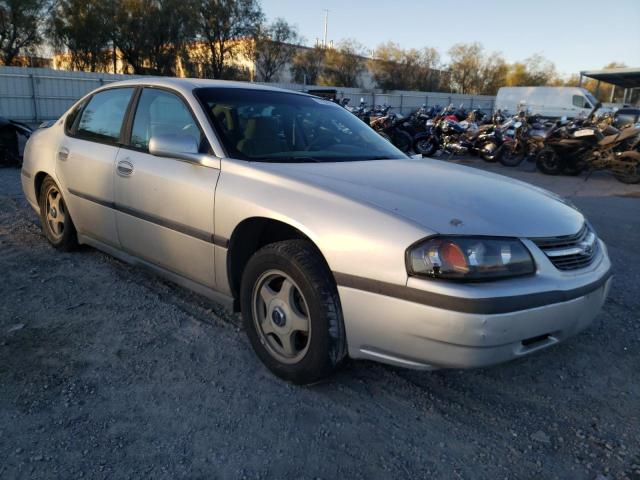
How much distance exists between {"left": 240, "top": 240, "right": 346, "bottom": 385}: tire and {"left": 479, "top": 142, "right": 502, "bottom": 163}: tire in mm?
11494

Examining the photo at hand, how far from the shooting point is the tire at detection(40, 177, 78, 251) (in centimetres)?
430

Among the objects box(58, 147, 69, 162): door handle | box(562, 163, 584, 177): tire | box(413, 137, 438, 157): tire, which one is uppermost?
box(58, 147, 69, 162): door handle

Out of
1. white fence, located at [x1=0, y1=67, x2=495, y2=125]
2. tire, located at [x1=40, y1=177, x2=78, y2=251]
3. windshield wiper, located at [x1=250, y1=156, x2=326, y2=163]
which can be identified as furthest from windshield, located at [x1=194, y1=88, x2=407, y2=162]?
white fence, located at [x1=0, y1=67, x2=495, y2=125]

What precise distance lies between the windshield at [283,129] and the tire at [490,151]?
1009 centimetres

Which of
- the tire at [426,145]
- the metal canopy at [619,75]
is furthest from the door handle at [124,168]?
the metal canopy at [619,75]

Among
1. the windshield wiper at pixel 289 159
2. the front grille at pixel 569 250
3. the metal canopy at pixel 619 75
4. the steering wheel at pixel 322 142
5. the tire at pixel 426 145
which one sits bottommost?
the tire at pixel 426 145

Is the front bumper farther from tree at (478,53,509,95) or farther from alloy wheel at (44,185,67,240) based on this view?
tree at (478,53,509,95)

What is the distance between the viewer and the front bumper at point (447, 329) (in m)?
2.01

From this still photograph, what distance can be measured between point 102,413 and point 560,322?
6.92 ft

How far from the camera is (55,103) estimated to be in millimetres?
20750

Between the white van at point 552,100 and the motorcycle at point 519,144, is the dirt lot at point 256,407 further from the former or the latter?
the white van at point 552,100

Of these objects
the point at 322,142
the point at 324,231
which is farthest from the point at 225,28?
the point at 324,231

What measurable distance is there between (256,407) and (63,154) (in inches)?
112

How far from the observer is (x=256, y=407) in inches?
94.2
